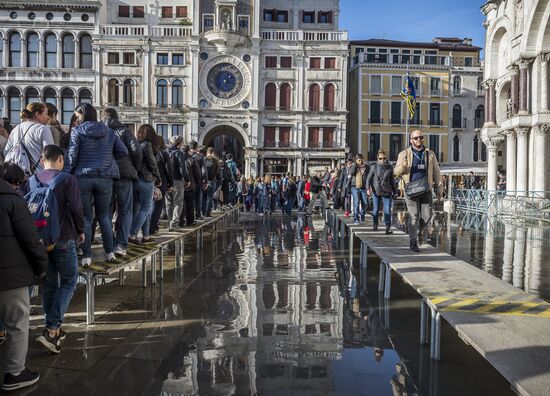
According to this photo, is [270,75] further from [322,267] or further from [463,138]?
[322,267]

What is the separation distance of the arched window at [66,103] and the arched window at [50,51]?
240 centimetres

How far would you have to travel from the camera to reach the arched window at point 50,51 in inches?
1914

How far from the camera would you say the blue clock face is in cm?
4969

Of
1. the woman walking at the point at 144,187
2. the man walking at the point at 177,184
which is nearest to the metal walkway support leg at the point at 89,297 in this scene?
the woman walking at the point at 144,187

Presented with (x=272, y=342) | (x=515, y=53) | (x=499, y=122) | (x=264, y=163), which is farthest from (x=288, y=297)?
(x=264, y=163)

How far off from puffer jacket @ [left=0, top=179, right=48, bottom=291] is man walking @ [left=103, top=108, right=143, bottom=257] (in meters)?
3.21

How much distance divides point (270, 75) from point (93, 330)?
45676 millimetres

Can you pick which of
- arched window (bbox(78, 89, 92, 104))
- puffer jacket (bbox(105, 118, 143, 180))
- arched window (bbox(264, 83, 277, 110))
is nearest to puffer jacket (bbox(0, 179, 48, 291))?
puffer jacket (bbox(105, 118, 143, 180))

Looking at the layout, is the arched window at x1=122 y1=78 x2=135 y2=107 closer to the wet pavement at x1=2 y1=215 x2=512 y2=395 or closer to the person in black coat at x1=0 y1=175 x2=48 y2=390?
the wet pavement at x1=2 y1=215 x2=512 y2=395

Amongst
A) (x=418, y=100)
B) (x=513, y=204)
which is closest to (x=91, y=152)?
(x=513, y=204)

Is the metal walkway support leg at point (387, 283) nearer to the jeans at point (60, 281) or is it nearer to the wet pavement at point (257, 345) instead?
the wet pavement at point (257, 345)

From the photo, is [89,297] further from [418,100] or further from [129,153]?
[418,100]

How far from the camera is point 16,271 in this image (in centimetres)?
435

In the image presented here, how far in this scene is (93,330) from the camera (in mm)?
6121
